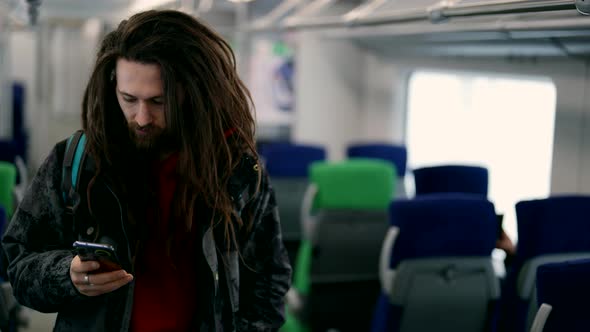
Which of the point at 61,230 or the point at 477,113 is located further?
the point at 477,113

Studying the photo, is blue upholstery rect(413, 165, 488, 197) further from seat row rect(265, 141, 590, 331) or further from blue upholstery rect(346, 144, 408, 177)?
blue upholstery rect(346, 144, 408, 177)

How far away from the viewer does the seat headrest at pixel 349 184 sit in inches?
178

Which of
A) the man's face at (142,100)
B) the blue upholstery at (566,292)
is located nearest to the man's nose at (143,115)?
the man's face at (142,100)

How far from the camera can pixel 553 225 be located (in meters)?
2.99

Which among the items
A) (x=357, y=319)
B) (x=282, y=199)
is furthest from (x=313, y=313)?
(x=282, y=199)

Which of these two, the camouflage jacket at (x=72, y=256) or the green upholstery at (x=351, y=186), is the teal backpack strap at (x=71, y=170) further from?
the green upholstery at (x=351, y=186)

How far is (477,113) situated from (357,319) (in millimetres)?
2157

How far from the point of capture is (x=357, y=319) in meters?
5.12

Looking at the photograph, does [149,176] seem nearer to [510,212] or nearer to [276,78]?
[510,212]

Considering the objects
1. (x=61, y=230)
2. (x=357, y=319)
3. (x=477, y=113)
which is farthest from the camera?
(x=477, y=113)

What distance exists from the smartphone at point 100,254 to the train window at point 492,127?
3.72 m

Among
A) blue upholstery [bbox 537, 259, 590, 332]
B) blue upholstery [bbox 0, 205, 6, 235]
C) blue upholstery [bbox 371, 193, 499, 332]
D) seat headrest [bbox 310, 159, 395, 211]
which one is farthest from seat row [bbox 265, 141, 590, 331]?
blue upholstery [bbox 0, 205, 6, 235]

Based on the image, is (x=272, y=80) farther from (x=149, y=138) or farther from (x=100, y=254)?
(x=100, y=254)

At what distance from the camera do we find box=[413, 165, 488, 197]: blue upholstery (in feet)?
13.6
